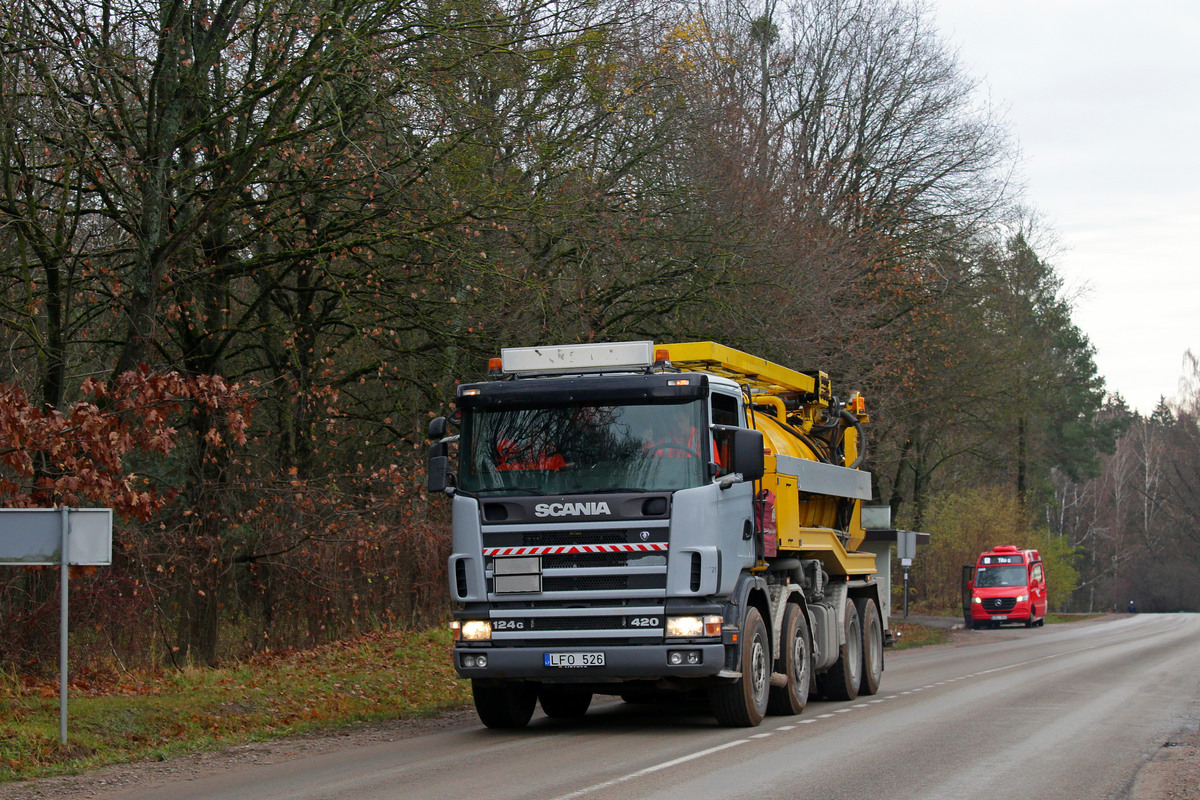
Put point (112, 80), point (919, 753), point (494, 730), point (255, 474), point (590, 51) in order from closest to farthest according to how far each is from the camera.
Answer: point (919, 753) < point (494, 730) < point (112, 80) < point (255, 474) < point (590, 51)

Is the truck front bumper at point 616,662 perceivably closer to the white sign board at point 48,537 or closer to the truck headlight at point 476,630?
the truck headlight at point 476,630

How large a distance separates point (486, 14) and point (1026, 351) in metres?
33.0

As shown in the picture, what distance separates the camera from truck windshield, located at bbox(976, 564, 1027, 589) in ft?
150

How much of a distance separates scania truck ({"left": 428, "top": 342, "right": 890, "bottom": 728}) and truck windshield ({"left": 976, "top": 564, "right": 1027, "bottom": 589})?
35704 mm

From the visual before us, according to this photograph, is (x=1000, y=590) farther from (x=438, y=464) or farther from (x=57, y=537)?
(x=57, y=537)

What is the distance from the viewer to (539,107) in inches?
833

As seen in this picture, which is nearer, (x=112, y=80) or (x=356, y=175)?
(x=112, y=80)

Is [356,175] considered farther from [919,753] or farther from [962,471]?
[962,471]

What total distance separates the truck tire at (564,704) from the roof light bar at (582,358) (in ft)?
11.4

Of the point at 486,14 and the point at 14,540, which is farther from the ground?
the point at 486,14

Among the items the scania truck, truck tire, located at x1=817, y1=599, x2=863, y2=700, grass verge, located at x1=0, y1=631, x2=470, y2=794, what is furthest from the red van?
the scania truck

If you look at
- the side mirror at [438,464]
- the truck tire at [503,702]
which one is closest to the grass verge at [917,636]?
the truck tire at [503,702]

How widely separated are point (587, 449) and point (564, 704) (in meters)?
3.46

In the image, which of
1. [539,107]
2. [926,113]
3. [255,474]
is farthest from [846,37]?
[255,474]
